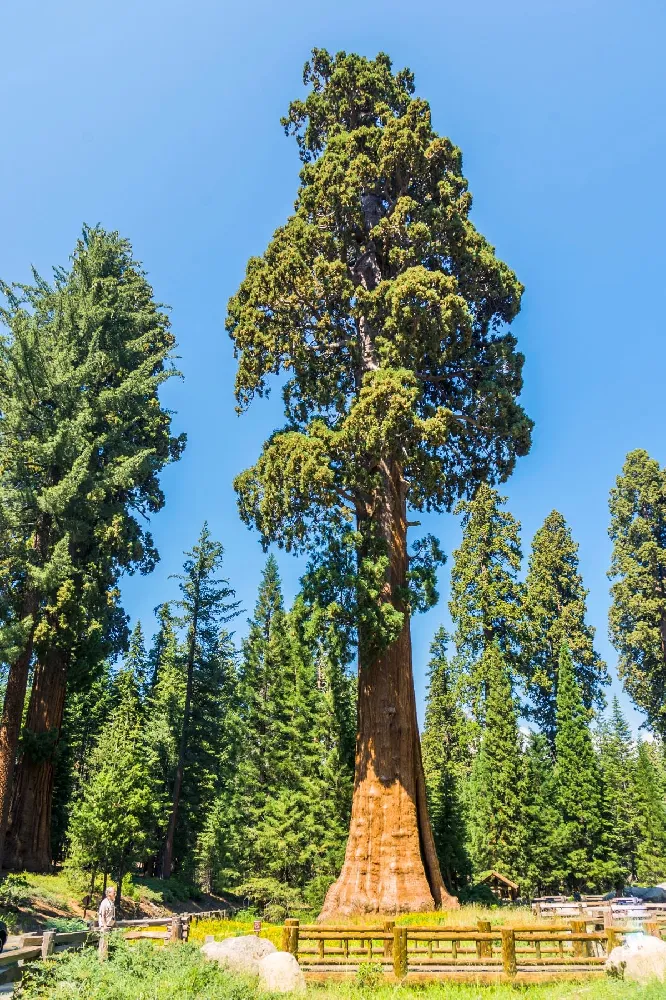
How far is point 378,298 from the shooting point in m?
20.8

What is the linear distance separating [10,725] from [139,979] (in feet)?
45.1

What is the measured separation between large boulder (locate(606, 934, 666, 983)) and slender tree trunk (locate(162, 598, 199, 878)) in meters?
32.2

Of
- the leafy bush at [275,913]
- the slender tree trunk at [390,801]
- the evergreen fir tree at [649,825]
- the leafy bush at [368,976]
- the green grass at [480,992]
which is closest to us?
the green grass at [480,992]

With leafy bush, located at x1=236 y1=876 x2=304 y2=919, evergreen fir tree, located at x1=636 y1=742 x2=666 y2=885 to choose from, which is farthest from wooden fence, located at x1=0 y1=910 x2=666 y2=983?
evergreen fir tree, located at x1=636 y1=742 x2=666 y2=885

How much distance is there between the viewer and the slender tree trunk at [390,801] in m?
17.0

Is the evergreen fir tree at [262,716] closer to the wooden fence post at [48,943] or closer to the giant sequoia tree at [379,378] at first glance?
the giant sequoia tree at [379,378]

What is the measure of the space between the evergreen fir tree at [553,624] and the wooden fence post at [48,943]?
106ft

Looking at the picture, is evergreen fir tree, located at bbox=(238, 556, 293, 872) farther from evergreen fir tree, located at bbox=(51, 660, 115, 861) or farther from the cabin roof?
the cabin roof

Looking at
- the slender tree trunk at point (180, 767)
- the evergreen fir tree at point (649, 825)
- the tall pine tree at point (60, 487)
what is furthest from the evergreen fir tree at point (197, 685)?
the evergreen fir tree at point (649, 825)

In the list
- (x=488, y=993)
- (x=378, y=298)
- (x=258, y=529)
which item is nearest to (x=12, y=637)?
(x=258, y=529)

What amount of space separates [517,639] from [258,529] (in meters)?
25.4

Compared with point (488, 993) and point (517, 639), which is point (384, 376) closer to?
point (488, 993)

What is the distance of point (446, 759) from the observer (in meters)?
48.6

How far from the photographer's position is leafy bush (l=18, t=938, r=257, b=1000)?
26.6 feet
